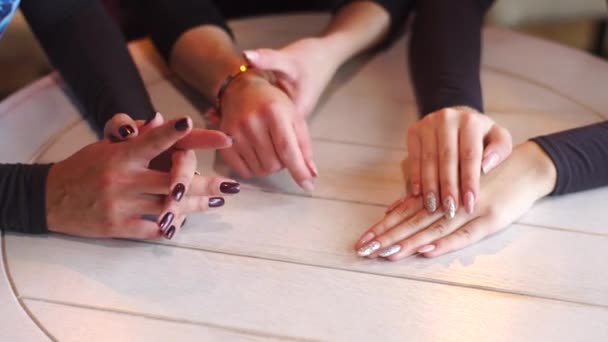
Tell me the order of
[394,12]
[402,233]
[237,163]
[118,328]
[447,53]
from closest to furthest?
[118,328], [402,233], [237,163], [447,53], [394,12]

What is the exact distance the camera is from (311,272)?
2.29 ft

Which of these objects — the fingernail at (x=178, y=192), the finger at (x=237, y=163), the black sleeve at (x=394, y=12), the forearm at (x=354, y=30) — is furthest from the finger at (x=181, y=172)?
the black sleeve at (x=394, y=12)

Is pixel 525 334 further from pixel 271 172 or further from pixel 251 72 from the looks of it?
pixel 251 72

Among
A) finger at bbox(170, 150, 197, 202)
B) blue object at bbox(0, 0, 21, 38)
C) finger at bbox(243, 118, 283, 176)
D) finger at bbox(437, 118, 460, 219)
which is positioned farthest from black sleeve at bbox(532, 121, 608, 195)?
blue object at bbox(0, 0, 21, 38)

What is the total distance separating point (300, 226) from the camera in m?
0.76

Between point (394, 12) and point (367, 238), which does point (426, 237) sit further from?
point (394, 12)

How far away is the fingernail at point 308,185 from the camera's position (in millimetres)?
805

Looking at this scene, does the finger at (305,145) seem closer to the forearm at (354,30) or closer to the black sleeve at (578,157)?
the forearm at (354,30)

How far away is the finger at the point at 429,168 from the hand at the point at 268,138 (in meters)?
0.14

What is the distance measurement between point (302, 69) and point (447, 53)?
231mm

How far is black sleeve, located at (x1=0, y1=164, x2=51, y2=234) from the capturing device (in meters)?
0.73

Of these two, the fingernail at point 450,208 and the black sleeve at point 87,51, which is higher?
the black sleeve at point 87,51

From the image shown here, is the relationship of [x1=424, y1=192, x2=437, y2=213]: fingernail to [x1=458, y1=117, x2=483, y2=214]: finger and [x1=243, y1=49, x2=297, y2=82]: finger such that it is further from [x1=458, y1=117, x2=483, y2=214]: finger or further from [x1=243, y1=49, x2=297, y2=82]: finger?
[x1=243, y1=49, x2=297, y2=82]: finger

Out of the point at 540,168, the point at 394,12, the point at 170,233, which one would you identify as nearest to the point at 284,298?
the point at 170,233
